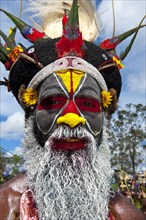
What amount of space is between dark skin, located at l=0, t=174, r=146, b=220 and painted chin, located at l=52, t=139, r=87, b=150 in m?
0.47

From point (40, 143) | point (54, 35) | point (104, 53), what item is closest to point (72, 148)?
point (40, 143)

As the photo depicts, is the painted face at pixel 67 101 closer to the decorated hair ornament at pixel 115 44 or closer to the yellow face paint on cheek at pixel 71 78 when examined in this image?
the yellow face paint on cheek at pixel 71 78

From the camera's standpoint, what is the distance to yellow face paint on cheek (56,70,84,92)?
2.82m

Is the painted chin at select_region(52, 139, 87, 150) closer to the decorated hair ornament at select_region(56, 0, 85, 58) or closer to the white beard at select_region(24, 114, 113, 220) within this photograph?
the white beard at select_region(24, 114, 113, 220)

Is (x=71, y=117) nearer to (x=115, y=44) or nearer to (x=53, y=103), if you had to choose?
(x=53, y=103)

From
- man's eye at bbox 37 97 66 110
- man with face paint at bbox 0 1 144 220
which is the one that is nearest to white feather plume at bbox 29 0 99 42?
man with face paint at bbox 0 1 144 220

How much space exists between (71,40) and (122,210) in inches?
50.1

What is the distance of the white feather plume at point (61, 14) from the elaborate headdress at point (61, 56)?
0.20 ft

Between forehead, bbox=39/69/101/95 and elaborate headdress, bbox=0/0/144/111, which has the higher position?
elaborate headdress, bbox=0/0/144/111

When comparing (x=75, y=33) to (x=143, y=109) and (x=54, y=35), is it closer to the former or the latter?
(x=54, y=35)

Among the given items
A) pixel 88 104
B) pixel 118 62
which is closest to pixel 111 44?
pixel 118 62

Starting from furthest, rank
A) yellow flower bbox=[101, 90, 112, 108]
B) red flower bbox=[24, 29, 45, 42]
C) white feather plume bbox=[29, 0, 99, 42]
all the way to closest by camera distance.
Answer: white feather plume bbox=[29, 0, 99, 42], red flower bbox=[24, 29, 45, 42], yellow flower bbox=[101, 90, 112, 108]

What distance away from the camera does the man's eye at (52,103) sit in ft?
9.17

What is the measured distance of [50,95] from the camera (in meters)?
2.82
